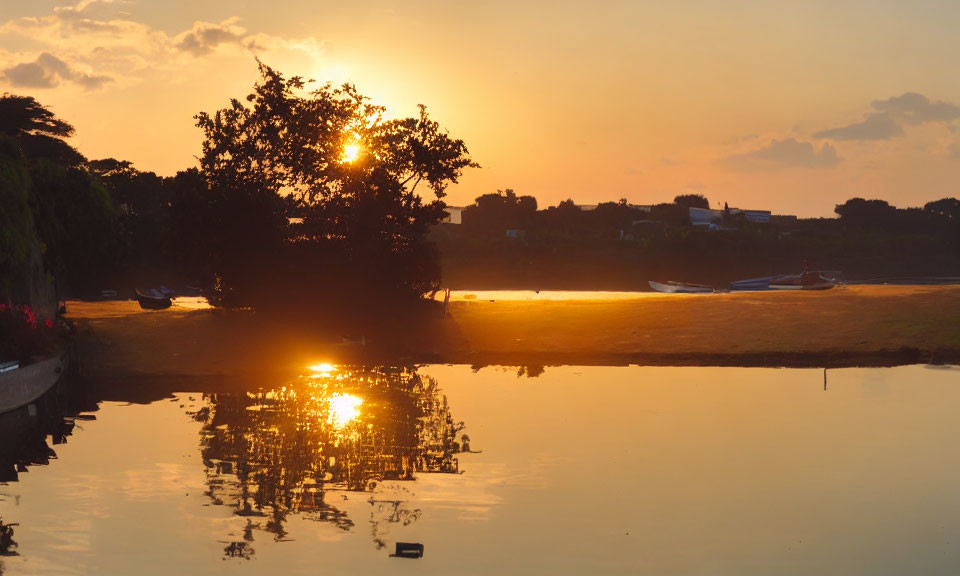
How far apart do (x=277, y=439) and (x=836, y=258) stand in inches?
6494

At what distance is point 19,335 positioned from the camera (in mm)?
34406

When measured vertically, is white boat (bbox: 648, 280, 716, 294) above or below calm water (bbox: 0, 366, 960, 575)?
above

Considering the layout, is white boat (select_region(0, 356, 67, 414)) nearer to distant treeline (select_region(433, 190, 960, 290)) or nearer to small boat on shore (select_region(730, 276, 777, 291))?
small boat on shore (select_region(730, 276, 777, 291))

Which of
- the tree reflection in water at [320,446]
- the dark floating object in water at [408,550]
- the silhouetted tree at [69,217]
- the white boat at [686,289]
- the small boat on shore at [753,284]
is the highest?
the silhouetted tree at [69,217]

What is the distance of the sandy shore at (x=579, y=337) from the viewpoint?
42.9m

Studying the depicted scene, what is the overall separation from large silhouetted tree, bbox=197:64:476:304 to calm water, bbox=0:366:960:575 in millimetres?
17639

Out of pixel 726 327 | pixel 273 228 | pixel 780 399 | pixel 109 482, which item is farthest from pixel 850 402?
pixel 273 228

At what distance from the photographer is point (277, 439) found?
25.8 metres

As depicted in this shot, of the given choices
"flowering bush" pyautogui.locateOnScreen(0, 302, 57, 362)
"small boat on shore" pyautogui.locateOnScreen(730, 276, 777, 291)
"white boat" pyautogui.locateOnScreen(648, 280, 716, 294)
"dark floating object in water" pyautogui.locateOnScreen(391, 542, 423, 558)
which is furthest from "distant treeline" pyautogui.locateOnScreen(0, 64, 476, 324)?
"small boat on shore" pyautogui.locateOnScreen(730, 276, 777, 291)

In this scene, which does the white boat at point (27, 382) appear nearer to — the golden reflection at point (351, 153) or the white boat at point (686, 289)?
the golden reflection at point (351, 153)

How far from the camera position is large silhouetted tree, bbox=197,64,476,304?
2039 inches

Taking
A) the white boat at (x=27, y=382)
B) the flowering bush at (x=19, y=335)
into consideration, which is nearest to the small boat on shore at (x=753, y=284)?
the white boat at (x=27, y=382)

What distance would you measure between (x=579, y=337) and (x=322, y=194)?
1638 centimetres

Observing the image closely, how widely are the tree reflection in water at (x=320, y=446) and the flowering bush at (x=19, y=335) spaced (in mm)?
6238
